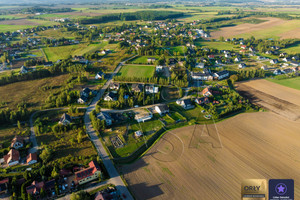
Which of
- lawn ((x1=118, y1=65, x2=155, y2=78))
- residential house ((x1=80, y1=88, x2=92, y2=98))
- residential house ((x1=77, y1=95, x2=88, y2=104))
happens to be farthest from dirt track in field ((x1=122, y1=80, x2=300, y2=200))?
lawn ((x1=118, y1=65, x2=155, y2=78))

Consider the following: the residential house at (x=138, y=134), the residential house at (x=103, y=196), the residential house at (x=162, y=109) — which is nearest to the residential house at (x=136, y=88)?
the residential house at (x=162, y=109)

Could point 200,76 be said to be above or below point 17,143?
above

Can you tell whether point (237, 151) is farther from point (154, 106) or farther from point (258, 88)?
point (258, 88)

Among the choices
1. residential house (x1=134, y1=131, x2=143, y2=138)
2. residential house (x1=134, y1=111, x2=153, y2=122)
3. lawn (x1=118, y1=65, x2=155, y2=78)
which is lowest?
residential house (x1=134, y1=131, x2=143, y2=138)

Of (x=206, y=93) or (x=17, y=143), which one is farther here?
(x=206, y=93)

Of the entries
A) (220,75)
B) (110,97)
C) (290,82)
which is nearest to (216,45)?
(220,75)

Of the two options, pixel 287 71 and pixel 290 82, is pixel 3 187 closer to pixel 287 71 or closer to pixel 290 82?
pixel 290 82

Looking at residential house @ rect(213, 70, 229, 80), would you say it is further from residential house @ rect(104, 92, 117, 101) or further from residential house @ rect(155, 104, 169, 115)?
residential house @ rect(104, 92, 117, 101)

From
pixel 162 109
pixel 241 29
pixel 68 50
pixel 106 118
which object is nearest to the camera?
pixel 106 118

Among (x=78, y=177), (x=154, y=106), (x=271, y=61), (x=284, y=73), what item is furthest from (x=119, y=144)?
(x=271, y=61)
